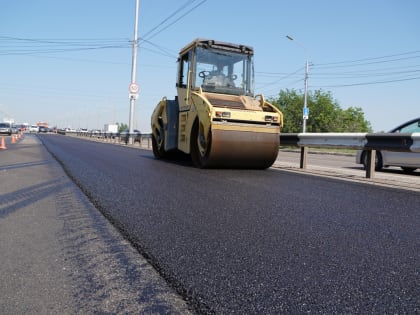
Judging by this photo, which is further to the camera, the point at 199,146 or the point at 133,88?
the point at 133,88

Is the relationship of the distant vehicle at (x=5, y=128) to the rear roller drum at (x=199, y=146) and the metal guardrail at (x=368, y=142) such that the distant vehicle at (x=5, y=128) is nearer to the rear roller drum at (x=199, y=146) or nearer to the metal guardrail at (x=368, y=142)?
the rear roller drum at (x=199, y=146)

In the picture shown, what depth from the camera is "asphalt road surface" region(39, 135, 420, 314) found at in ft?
6.68

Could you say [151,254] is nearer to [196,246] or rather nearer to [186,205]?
[196,246]

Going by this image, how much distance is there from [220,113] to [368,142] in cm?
289

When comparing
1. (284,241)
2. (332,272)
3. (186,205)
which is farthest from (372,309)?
(186,205)

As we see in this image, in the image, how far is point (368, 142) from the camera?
779 centimetres

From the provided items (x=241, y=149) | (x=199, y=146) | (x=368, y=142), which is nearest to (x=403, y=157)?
(x=368, y=142)

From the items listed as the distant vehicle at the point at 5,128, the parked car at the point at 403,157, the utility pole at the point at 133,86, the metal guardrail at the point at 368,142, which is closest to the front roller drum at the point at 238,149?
the metal guardrail at the point at 368,142

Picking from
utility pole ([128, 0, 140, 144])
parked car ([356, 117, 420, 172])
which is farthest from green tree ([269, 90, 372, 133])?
parked car ([356, 117, 420, 172])

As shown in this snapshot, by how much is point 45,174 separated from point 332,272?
6.24 m

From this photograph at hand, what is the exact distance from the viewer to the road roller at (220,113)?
821 centimetres

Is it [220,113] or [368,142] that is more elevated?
[220,113]

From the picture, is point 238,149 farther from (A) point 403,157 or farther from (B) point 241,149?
(A) point 403,157

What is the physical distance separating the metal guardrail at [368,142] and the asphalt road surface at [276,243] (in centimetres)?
171
